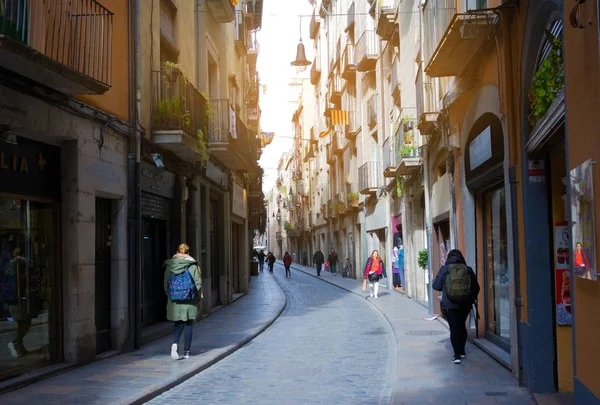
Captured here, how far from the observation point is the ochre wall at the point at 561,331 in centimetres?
770

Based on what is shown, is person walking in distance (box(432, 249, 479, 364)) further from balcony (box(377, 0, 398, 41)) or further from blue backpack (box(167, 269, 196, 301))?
balcony (box(377, 0, 398, 41))

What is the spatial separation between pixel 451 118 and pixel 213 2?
829 cm

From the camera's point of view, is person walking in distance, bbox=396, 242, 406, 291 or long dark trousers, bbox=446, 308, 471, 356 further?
person walking in distance, bbox=396, 242, 406, 291

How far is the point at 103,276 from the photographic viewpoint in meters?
11.4

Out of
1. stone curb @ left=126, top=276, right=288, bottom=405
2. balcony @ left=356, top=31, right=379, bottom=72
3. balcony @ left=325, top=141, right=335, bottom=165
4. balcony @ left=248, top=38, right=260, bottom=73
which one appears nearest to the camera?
stone curb @ left=126, top=276, right=288, bottom=405

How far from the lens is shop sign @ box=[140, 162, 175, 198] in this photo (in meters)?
13.1

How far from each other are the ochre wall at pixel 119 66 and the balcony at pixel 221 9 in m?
6.77

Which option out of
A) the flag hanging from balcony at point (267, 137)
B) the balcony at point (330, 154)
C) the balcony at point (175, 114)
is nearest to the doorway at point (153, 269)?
the balcony at point (175, 114)

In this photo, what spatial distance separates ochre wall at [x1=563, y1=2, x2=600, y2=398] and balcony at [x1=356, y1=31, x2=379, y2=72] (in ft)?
75.7

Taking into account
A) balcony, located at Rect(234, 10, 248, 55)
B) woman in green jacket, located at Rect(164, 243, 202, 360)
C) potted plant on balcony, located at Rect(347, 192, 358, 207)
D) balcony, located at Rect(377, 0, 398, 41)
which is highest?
balcony, located at Rect(234, 10, 248, 55)

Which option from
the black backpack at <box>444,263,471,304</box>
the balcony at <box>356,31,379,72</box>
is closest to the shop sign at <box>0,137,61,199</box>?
the black backpack at <box>444,263,471,304</box>

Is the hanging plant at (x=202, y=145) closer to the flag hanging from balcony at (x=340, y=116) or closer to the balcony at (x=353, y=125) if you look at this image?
the balcony at (x=353, y=125)

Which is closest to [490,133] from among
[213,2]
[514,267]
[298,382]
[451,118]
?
[514,267]

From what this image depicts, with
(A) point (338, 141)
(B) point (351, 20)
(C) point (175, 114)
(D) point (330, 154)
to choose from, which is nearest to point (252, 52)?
(B) point (351, 20)
